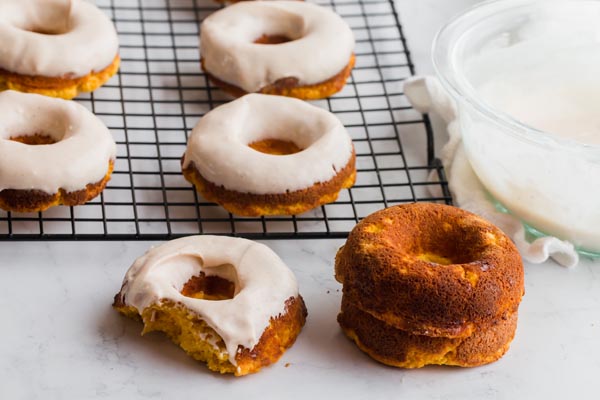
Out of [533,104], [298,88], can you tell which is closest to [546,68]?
[533,104]

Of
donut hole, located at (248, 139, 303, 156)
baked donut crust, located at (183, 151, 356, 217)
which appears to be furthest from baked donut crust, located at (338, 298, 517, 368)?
donut hole, located at (248, 139, 303, 156)

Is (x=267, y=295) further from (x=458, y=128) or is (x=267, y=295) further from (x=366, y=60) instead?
(x=366, y=60)

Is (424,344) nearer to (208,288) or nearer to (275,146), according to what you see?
(208,288)

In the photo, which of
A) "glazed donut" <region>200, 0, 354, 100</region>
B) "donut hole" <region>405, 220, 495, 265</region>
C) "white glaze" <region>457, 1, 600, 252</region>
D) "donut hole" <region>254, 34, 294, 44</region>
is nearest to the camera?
"donut hole" <region>405, 220, 495, 265</region>

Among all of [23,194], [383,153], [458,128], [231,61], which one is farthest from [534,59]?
[23,194]

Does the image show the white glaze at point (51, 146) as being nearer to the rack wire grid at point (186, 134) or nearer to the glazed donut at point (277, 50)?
the rack wire grid at point (186, 134)

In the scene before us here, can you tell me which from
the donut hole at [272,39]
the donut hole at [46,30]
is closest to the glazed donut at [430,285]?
the donut hole at [272,39]

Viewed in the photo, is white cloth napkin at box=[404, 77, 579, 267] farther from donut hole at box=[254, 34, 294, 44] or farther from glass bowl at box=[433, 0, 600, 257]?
donut hole at box=[254, 34, 294, 44]
